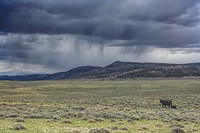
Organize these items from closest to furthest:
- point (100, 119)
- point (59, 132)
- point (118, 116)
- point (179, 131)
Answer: point (59, 132), point (179, 131), point (100, 119), point (118, 116)

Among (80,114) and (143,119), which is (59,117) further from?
(143,119)

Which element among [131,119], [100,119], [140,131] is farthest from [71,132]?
[131,119]

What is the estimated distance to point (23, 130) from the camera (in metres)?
21.6

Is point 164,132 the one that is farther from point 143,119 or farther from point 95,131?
point 143,119

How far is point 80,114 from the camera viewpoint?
3356 centimetres

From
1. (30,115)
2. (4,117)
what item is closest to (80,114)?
(30,115)

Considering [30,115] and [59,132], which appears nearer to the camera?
[59,132]

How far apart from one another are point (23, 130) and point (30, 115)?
10.6 m

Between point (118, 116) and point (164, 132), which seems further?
point (118, 116)

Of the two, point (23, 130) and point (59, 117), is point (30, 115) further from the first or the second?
point (23, 130)

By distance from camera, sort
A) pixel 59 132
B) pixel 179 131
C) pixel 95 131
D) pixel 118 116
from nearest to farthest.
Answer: pixel 95 131, pixel 59 132, pixel 179 131, pixel 118 116

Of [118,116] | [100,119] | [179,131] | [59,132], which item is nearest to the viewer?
[59,132]

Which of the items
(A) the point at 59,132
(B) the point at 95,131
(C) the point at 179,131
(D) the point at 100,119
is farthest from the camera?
(D) the point at 100,119

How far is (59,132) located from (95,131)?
9.85ft
